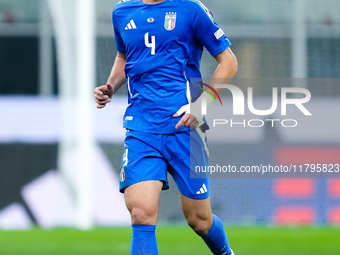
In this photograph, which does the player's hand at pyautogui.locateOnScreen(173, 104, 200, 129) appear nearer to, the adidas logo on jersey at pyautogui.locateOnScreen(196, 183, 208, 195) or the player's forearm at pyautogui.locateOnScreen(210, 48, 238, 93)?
the player's forearm at pyautogui.locateOnScreen(210, 48, 238, 93)

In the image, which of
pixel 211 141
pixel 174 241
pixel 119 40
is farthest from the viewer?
pixel 211 141

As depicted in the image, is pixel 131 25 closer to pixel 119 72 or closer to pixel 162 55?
pixel 162 55

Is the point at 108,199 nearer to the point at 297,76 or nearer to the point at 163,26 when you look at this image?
the point at 297,76

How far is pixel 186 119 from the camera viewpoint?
4.64 meters

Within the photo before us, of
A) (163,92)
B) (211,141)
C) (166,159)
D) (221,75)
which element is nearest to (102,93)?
(163,92)

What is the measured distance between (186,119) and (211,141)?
7.14 m

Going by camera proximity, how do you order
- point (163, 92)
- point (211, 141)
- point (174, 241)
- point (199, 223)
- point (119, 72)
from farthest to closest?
point (211, 141) < point (174, 241) < point (119, 72) < point (199, 223) < point (163, 92)

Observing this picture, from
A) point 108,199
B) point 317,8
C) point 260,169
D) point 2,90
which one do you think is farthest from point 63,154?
point 317,8

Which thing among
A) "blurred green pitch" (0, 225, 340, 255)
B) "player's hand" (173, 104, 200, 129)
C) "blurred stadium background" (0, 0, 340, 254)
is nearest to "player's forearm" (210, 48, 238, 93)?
"player's hand" (173, 104, 200, 129)

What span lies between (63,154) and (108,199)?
96 cm

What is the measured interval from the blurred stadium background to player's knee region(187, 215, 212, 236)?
6.24 metres

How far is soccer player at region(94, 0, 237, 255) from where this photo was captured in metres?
4.75

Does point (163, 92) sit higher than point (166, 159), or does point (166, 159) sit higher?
point (163, 92)

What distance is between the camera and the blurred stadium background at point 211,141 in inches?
450
